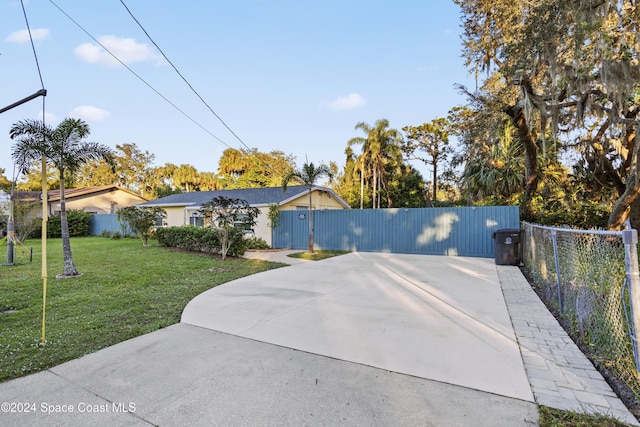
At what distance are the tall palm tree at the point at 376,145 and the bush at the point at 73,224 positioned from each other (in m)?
20.3

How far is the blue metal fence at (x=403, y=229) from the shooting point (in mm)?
10492

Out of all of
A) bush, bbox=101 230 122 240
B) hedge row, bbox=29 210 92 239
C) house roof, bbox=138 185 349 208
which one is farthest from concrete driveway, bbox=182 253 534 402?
hedge row, bbox=29 210 92 239

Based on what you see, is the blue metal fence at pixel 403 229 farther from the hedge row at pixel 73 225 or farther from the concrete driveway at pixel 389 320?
the hedge row at pixel 73 225

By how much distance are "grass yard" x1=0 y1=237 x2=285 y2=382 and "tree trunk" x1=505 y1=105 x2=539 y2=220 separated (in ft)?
28.8

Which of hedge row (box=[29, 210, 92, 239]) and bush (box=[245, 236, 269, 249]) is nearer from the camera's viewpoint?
bush (box=[245, 236, 269, 249])

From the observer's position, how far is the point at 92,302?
5129 millimetres

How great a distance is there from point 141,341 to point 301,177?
9282mm

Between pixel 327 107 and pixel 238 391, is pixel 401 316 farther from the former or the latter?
pixel 327 107

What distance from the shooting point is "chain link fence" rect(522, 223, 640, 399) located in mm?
2711

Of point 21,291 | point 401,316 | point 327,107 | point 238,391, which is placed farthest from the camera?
point 327,107

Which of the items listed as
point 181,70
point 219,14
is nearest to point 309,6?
point 219,14

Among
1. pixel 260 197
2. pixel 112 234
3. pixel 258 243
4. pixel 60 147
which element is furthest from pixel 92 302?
pixel 112 234

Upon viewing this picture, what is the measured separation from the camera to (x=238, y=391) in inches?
96.4

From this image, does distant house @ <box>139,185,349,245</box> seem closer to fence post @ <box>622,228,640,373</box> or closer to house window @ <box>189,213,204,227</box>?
house window @ <box>189,213,204,227</box>
